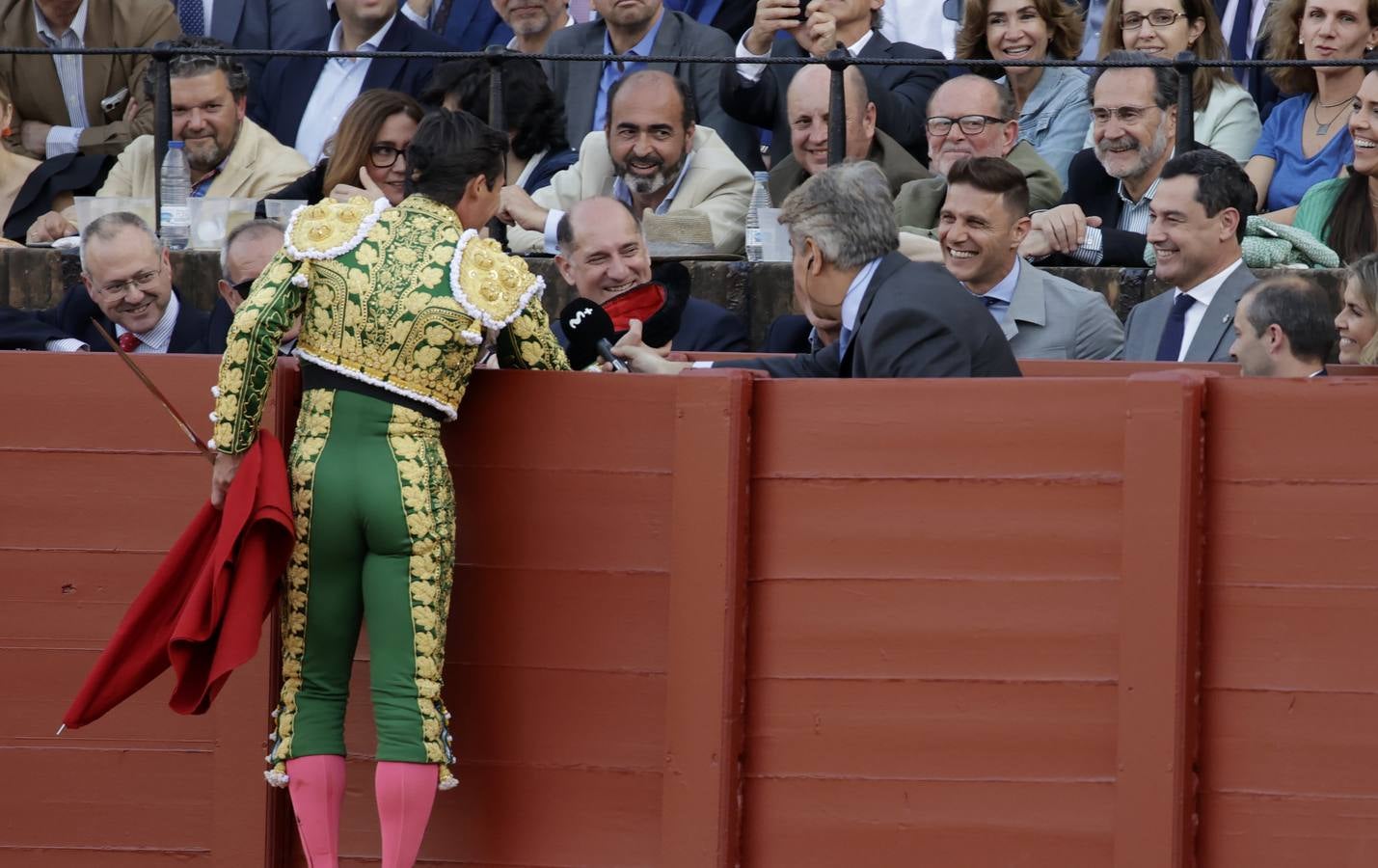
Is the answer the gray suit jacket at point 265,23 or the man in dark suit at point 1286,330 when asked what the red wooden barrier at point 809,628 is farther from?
the gray suit jacket at point 265,23

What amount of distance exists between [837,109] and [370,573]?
2723mm

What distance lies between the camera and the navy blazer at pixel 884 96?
7449 millimetres

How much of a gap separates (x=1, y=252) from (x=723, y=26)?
2.79m

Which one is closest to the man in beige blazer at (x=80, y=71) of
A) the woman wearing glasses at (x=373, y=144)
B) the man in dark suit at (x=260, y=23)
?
the man in dark suit at (x=260, y=23)

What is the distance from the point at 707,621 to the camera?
483 centimetres

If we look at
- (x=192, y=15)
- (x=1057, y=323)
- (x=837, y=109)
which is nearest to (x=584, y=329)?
(x=1057, y=323)

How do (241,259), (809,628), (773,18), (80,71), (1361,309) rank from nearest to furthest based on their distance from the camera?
(809,628), (1361,309), (241,259), (773,18), (80,71)

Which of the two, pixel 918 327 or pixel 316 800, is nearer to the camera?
pixel 316 800

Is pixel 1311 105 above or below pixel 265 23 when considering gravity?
below

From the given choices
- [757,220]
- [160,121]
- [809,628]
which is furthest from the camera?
[160,121]

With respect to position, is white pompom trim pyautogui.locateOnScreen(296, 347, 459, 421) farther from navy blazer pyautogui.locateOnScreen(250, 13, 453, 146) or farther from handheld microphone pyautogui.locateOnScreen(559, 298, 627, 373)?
navy blazer pyautogui.locateOnScreen(250, 13, 453, 146)

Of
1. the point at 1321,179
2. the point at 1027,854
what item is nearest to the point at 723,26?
the point at 1321,179

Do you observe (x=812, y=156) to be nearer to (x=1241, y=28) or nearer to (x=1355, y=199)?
(x=1355, y=199)

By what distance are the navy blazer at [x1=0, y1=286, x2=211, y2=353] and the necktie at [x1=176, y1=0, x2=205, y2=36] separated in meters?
2.34
